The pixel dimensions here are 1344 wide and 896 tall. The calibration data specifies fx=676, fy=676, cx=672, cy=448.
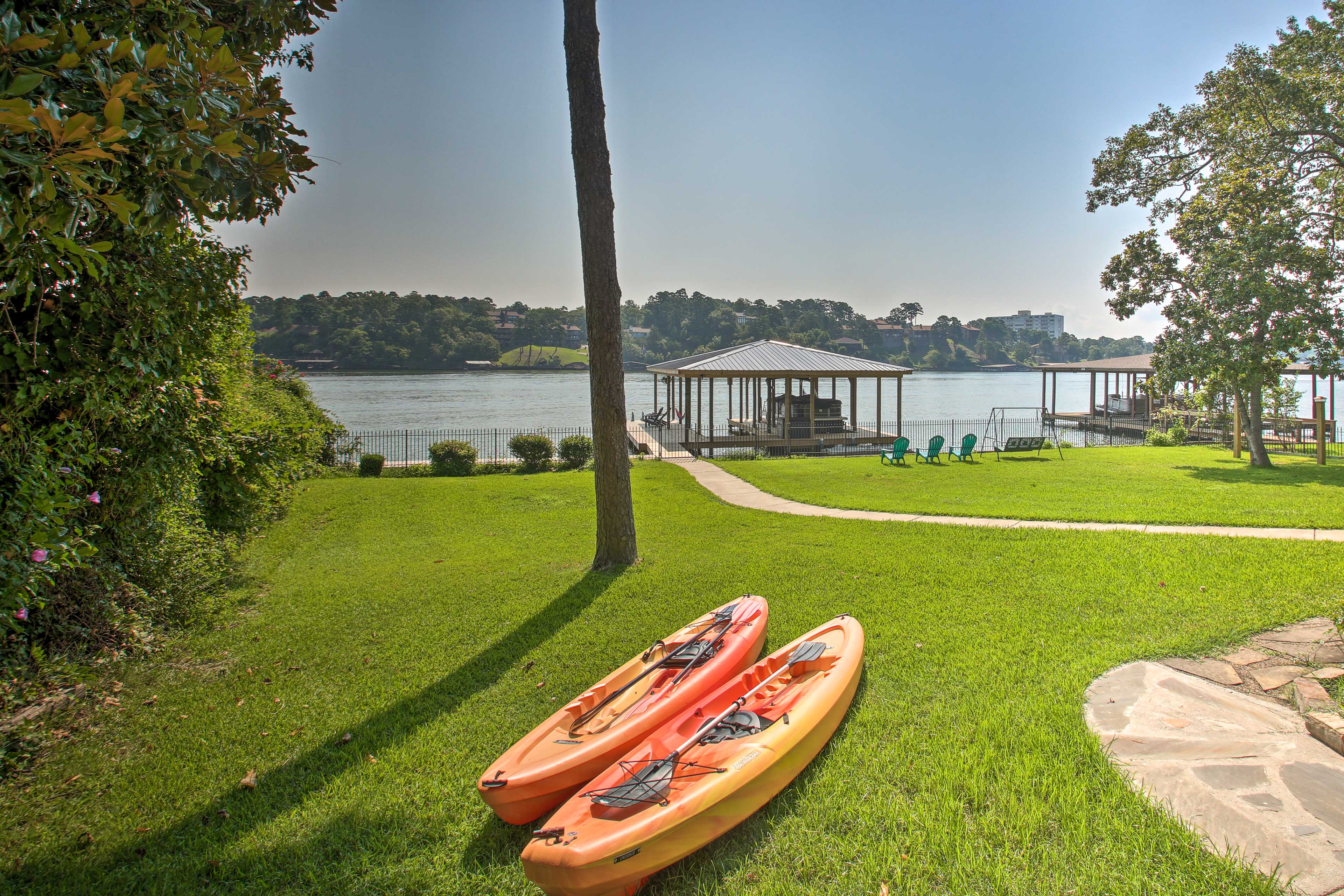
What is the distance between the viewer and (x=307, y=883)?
115 inches

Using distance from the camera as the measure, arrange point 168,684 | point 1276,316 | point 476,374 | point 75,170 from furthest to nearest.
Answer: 1. point 476,374
2. point 1276,316
3. point 168,684
4. point 75,170

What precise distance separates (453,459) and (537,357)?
8791 centimetres

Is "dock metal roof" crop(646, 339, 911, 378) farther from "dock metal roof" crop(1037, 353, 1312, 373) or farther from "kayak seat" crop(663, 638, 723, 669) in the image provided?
"kayak seat" crop(663, 638, 723, 669)

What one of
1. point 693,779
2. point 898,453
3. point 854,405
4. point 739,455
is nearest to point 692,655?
point 693,779

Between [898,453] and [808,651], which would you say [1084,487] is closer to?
[898,453]

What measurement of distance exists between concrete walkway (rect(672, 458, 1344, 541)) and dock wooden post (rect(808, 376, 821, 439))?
33.2 ft

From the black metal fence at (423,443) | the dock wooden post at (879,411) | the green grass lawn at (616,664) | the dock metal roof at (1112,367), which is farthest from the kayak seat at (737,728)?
the dock metal roof at (1112,367)

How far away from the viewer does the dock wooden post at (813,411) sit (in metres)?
23.5

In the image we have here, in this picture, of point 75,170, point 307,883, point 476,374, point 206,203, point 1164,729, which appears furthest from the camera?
point 476,374

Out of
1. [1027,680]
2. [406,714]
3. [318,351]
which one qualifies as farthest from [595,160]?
[318,351]

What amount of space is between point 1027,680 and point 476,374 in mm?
96723

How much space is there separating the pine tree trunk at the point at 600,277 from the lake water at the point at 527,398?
1321 cm

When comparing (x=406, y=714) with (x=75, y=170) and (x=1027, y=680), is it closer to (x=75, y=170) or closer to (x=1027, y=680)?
(x=75, y=170)

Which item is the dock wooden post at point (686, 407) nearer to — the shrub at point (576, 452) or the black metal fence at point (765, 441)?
the black metal fence at point (765, 441)
